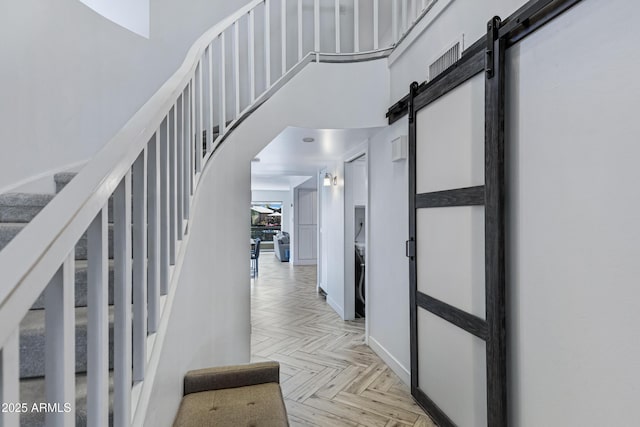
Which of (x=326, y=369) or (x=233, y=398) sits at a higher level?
(x=233, y=398)

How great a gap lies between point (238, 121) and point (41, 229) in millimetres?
2220

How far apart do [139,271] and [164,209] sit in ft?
1.02

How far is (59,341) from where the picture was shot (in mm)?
642

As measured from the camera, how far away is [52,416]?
0.64 meters

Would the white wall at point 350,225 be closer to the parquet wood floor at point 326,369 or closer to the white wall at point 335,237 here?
the white wall at point 335,237

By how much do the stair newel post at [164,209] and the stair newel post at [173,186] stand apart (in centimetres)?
6

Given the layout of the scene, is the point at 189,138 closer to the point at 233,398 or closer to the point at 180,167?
the point at 180,167

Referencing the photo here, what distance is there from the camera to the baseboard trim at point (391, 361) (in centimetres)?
274

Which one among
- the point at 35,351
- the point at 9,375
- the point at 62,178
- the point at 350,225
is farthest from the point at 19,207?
the point at 350,225

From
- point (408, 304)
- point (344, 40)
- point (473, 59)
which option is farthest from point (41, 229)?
point (344, 40)

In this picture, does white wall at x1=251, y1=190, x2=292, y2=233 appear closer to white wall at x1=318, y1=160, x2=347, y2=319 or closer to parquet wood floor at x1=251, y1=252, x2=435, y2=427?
white wall at x1=318, y1=160, x2=347, y2=319

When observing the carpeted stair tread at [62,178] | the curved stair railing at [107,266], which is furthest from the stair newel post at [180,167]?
the carpeted stair tread at [62,178]

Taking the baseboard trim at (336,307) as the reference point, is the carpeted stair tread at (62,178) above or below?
above

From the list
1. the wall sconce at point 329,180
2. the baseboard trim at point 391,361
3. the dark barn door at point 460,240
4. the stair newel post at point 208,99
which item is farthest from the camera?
the wall sconce at point 329,180
